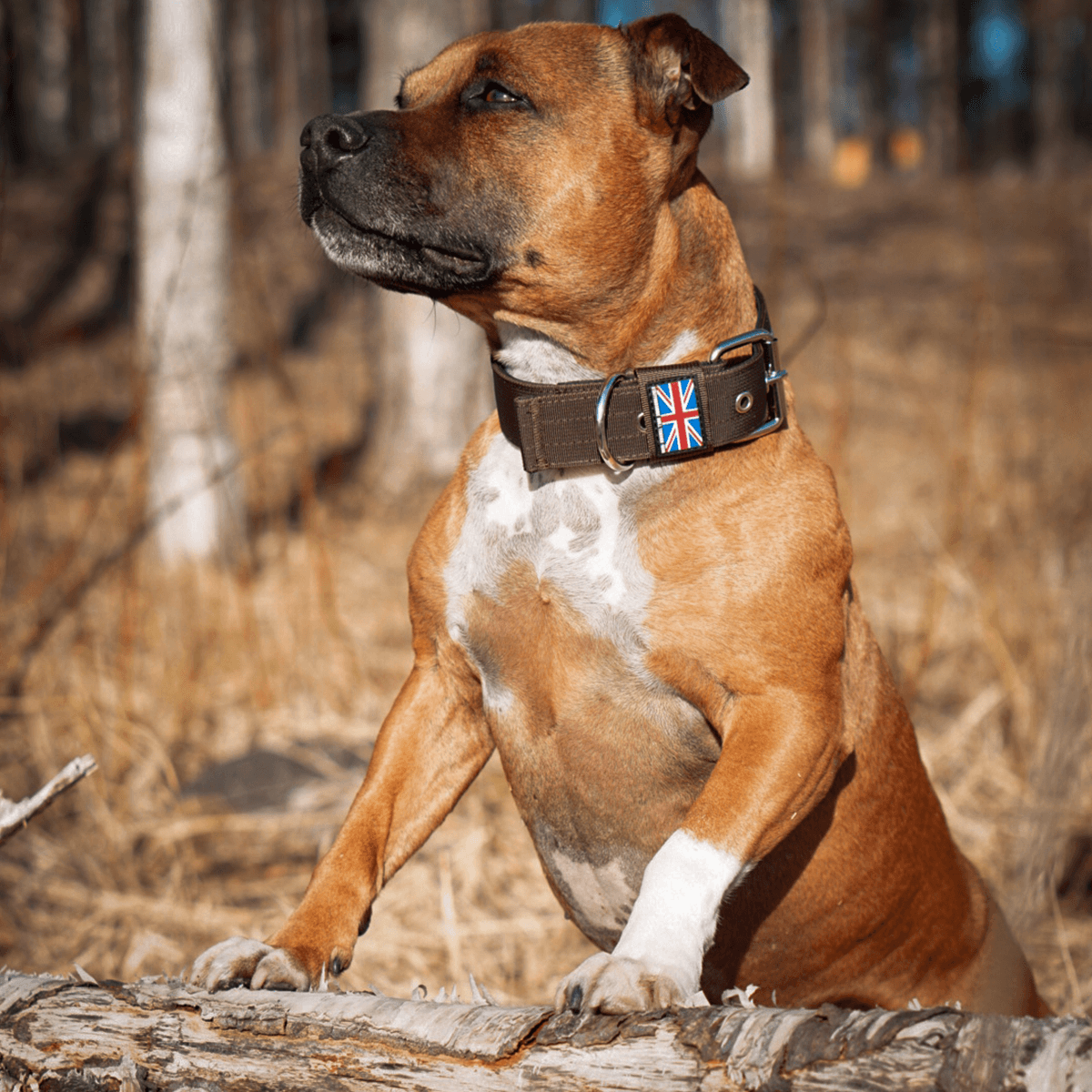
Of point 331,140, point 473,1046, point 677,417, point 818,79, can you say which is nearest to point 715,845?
point 473,1046

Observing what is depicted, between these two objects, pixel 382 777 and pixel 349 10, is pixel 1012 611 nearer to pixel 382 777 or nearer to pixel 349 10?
pixel 382 777

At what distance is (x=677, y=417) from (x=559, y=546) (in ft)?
1.08

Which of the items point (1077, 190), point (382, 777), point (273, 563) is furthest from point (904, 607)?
point (1077, 190)

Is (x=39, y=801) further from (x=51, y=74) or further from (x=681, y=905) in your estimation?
(x=51, y=74)

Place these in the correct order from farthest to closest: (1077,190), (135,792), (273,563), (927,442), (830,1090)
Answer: (1077,190) → (927,442) → (273,563) → (135,792) → (830,1090)

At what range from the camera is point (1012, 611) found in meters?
5.00

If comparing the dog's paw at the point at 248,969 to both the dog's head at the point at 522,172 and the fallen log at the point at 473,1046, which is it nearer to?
the fallen log at the point at 473,1046

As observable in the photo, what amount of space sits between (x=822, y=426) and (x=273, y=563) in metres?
5.03

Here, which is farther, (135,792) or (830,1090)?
(135,792)

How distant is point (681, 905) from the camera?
5.60 feet

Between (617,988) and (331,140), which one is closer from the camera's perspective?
(617,988)

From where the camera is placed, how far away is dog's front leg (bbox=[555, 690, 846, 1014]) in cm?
159

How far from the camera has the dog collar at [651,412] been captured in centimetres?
200

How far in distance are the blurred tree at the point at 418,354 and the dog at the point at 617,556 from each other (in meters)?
4.29
